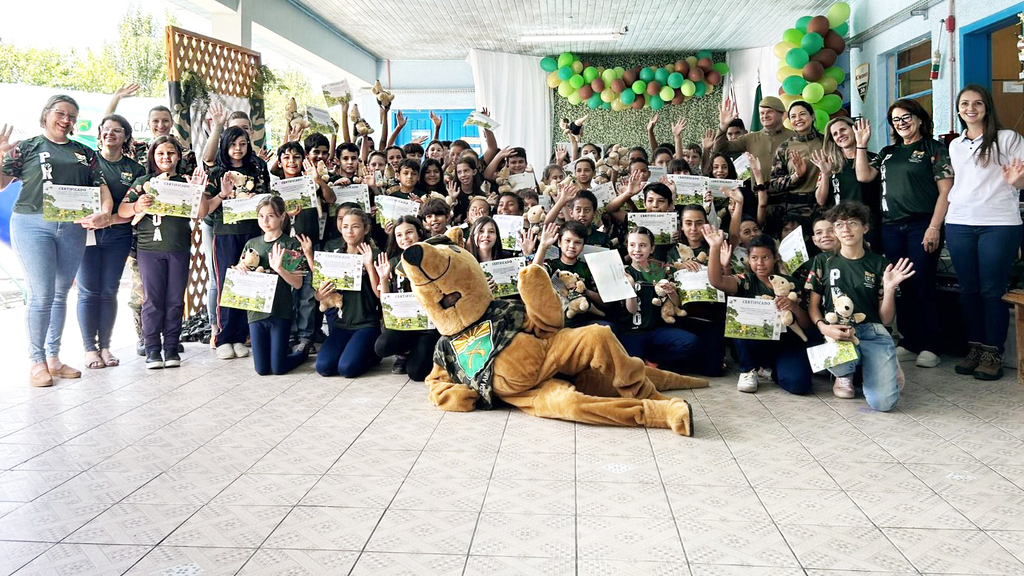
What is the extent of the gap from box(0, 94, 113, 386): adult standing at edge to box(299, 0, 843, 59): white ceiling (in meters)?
5.24

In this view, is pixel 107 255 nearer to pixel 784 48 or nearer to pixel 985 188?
pixel 985 188

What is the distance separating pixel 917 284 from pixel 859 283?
1055 millimetres

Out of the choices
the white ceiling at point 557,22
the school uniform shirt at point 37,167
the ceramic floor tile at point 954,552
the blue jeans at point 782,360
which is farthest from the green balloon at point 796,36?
the ceramic floor tile at point 954,552

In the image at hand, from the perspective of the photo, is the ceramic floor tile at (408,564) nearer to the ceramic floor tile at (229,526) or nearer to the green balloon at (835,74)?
the ceramic floor tile at (229,526)

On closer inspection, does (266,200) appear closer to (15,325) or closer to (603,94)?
(15,325)

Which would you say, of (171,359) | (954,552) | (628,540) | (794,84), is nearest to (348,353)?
(171,359)

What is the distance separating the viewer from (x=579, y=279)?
4492mm

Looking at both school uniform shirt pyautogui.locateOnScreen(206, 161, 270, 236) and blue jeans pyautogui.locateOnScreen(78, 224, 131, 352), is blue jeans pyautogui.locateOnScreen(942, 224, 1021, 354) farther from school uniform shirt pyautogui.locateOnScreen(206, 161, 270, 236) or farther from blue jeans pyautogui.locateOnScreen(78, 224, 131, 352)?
blue jeans pyautogui.locateOnScreen(78, 224, 131, 352)

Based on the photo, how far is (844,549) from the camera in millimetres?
2254

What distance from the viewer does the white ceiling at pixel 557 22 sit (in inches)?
363

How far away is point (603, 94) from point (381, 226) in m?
7.33

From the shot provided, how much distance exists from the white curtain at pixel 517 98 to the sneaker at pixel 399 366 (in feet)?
26.1

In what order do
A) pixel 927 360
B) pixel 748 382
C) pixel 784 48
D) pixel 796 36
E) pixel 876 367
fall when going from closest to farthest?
pixel 876 367 < pixel 748 382 < pixel 927 360 < pixel 796 36 < pixel 784 48

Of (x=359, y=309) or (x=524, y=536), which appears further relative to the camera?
(x=359, y=309)
